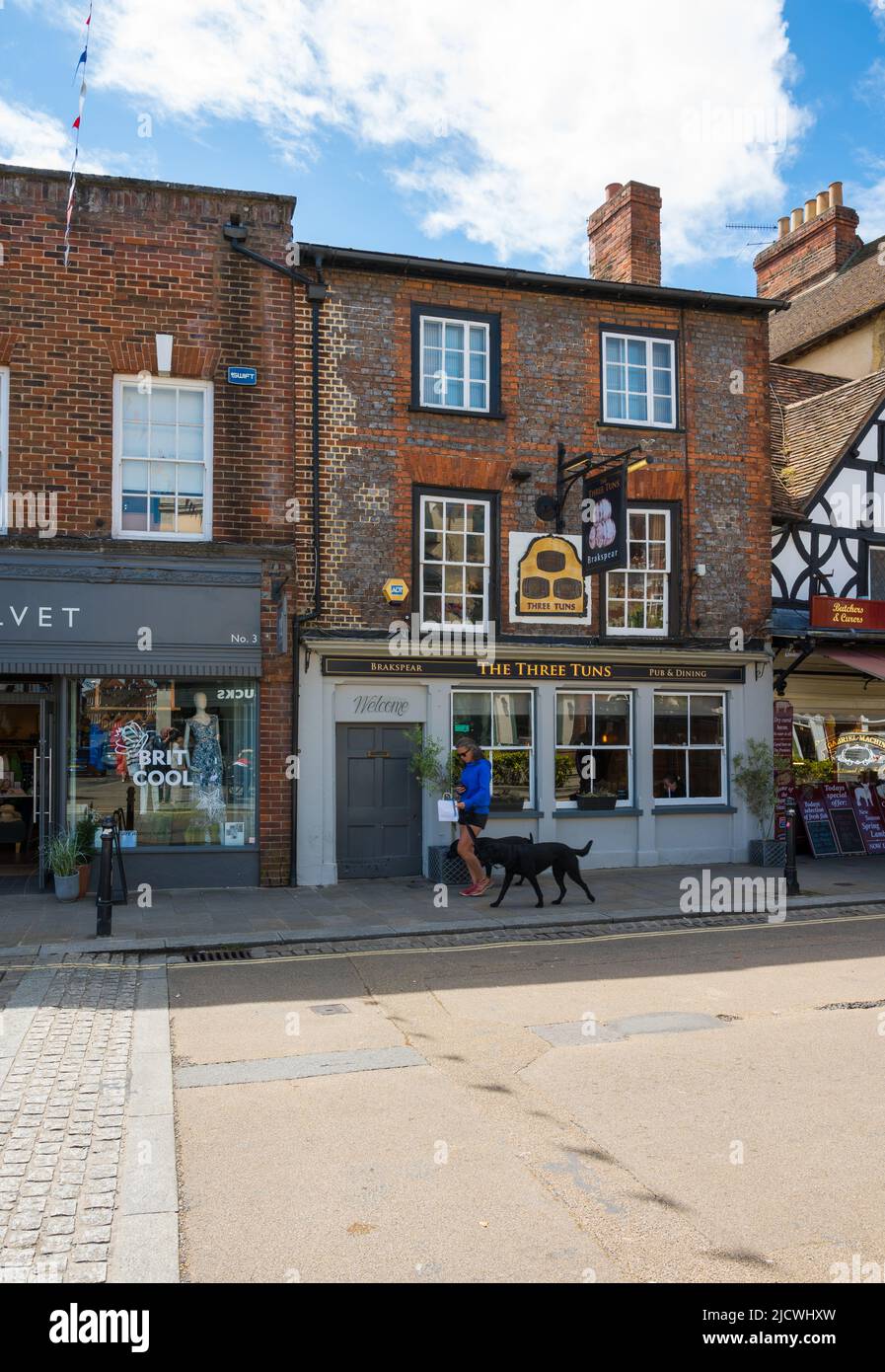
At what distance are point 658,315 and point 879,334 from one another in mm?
8909

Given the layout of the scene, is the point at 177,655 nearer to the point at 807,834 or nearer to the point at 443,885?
the point at 443,885

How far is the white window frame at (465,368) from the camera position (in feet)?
49.3

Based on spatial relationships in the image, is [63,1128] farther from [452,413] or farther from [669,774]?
[669,774]

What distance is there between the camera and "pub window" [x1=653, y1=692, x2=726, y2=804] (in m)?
16.1

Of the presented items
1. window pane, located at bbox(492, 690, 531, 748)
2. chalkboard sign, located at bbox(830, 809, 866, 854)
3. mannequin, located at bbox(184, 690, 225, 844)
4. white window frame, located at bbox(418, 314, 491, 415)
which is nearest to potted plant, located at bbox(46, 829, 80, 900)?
mannequin, located at bbox(184, 690, 225, 844)

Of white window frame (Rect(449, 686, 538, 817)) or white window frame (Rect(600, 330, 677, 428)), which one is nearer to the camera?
white window frame (Rect(449, 686, 538, 817))

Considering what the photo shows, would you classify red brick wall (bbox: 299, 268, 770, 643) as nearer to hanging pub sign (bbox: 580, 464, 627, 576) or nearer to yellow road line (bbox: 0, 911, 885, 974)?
hanging pub sign (bbox: 580, 464, 627, 576)

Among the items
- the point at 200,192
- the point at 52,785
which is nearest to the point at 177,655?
the point at 52,785

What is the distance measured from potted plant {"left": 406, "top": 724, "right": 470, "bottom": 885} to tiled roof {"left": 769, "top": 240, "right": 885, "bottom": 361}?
43.4 feet

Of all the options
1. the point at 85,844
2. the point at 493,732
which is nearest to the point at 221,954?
the point at 85,844

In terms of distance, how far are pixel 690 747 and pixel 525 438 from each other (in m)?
5.24

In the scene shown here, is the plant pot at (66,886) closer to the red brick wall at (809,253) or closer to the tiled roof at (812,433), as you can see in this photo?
the tiled roof at (812,433)

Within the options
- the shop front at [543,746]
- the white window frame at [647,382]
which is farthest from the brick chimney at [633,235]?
the shop front at [543,746]

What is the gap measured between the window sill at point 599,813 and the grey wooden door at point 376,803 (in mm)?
2122
